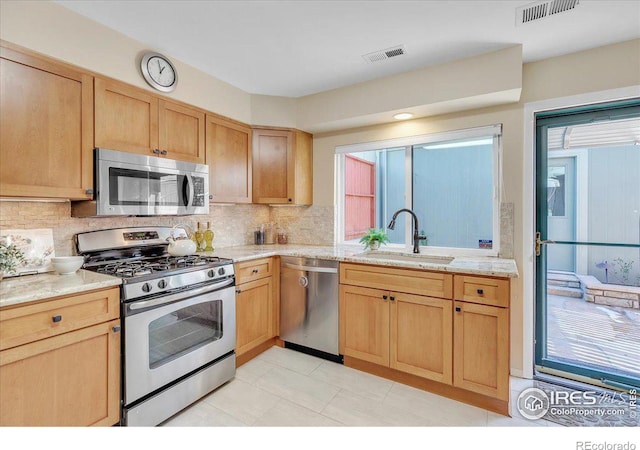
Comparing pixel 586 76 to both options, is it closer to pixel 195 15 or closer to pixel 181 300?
pixel 195 15

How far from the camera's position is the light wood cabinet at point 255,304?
258 cm

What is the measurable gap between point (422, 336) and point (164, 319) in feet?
5.73

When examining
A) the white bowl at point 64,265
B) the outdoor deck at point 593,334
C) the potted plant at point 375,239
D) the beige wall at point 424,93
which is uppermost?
the beige wall at point 424,93

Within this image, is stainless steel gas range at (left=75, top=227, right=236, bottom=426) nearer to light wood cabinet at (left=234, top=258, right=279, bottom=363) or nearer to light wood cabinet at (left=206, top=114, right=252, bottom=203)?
light wood cabinet at (left=234, top=258, right=279, bottom=363)

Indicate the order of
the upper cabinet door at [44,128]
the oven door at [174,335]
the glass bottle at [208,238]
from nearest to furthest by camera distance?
the upper cabinet door at [44,128]
the oven door at [174,335]
the glass bottle at [208,238]

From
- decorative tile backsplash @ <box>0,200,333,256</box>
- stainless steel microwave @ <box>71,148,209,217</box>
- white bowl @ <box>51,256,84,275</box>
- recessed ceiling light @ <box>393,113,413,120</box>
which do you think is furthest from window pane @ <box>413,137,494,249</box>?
white bowl @ <box>51,256,84,275</box>

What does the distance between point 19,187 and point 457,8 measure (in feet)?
8.82

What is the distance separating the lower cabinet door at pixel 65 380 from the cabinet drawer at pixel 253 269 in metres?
0.96

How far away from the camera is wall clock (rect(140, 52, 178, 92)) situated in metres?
2.28

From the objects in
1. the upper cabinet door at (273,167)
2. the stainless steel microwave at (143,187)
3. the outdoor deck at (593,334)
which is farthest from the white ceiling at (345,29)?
the outdoor deck at (593,334)

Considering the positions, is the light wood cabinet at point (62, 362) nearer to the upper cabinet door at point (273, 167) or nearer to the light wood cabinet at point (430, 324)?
the light wood cabinet at point (430, 324)

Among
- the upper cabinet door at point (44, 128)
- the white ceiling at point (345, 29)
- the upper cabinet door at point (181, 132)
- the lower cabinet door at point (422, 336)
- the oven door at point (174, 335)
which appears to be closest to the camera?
the upper cabinet door at point (44, 128)

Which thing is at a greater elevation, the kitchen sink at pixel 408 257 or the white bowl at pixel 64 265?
the white bowl at pixel 64 265
